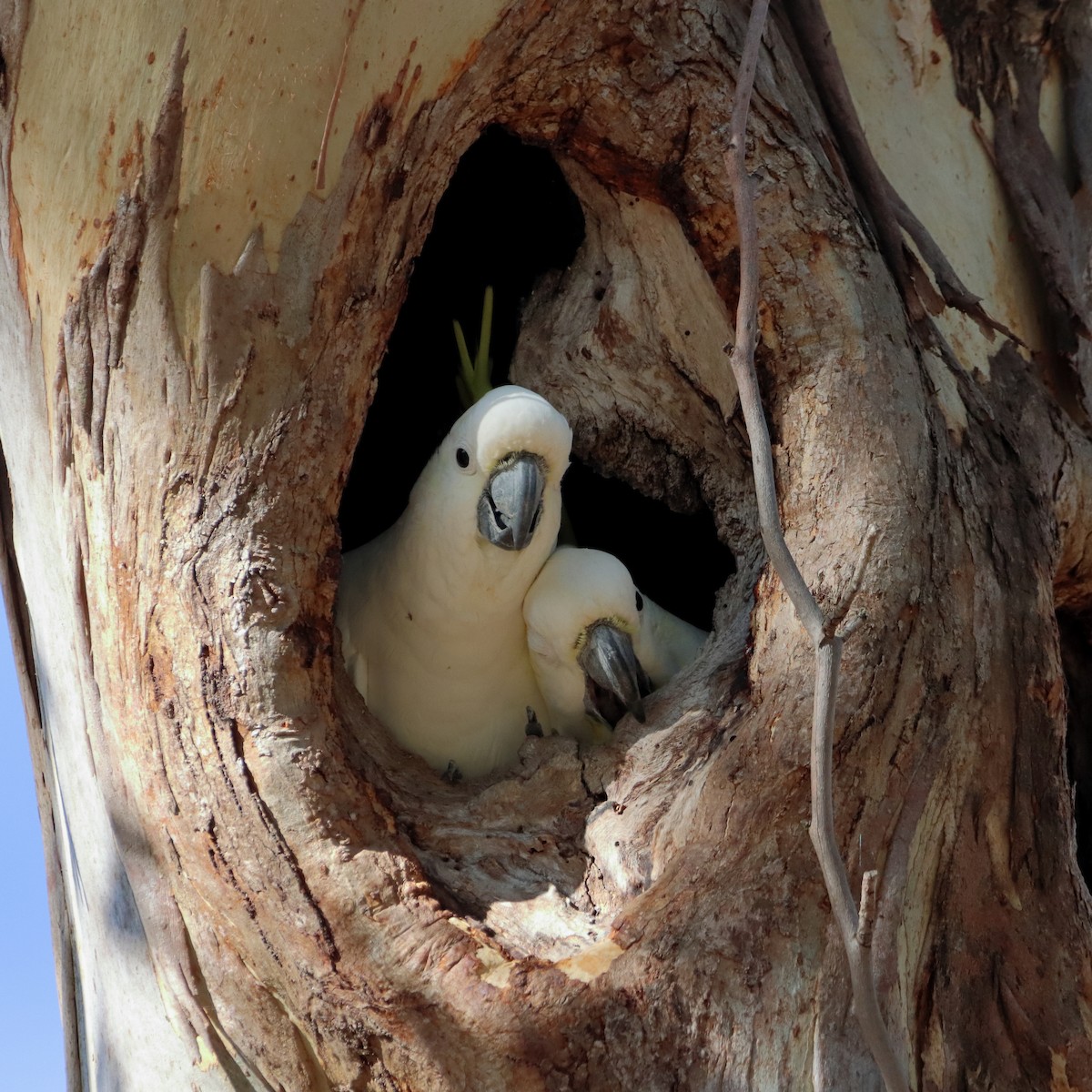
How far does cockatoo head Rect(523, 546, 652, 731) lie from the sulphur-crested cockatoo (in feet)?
0.20

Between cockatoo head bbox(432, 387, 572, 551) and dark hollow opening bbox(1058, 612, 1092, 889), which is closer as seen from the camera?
cockatoo head bbox(432, 387, 572, 551)

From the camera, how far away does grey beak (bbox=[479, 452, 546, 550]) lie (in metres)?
2.61

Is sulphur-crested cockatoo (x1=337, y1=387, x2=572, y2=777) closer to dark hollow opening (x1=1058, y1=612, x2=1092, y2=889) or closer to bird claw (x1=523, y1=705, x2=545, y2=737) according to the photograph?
bird claw (x1=523, y1=705, x2=545, y2=737)

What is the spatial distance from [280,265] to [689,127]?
0.91m

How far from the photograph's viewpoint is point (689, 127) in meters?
2.45

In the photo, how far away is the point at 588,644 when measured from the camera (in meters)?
2.80

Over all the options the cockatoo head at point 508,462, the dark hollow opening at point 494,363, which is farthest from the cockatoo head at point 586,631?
the dark hollow opening at point 494,363

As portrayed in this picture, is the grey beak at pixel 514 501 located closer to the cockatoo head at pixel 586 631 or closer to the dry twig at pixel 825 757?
the cockatoo head at pixel 586 631

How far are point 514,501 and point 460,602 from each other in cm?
32

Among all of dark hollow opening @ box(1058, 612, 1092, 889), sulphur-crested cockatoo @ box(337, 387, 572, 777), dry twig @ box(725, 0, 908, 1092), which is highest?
sulphur-crested cockatoo @ box(337, 387, 572, 777)

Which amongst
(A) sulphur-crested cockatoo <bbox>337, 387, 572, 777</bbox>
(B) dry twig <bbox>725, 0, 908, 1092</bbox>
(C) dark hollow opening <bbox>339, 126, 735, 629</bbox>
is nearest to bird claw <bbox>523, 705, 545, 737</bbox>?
(A) sulphur-crested cockatoo <bbox>337, 387, 572, 777</bbox>

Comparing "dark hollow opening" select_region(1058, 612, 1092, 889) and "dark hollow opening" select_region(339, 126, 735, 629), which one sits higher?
"dark hollow opening" select_region(339, 126, 735, 629)

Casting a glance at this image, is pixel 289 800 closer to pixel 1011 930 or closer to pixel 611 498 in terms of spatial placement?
pixel 1011 930

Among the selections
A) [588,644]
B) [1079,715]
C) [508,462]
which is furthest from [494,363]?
[1079,715]
